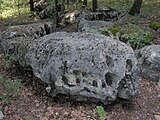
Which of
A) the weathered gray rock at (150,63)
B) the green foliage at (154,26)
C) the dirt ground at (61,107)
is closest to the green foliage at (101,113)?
the dirt ground at (61,107)

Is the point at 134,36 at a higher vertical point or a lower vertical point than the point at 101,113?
higher

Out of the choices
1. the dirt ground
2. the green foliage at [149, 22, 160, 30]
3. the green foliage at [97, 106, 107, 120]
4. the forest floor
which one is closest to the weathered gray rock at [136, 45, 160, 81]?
the forest floor

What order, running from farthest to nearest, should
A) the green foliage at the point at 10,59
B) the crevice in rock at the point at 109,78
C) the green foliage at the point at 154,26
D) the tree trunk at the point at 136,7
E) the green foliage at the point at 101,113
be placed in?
1. the tree trunk at the point at 136,7
2. the green foliage at the point at 154,26
3. the green foliage at the point at 10,59
4. the crevice in rock at the point at 109,78
5. the green foliage at the point at 101,113

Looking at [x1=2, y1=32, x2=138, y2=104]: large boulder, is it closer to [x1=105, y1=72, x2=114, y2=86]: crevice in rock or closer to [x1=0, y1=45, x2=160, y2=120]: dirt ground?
[x1=105, y1=72, x2=114, y2=86]: crevice in rock

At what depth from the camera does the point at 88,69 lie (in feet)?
19.6

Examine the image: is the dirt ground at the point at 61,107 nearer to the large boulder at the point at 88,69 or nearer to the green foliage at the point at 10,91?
the green foliage at the point at 10,91

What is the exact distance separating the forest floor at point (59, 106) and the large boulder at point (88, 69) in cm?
27

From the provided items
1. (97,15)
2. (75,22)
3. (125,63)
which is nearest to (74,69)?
(125,63)

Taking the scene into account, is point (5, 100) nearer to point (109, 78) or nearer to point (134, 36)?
point (109, 78)

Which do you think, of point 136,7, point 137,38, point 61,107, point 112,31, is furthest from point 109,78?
point 136,7

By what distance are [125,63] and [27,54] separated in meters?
2.42

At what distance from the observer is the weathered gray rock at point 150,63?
768cm

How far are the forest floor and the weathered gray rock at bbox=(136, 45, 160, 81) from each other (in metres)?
0.59

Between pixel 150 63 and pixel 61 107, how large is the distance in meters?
3.08
